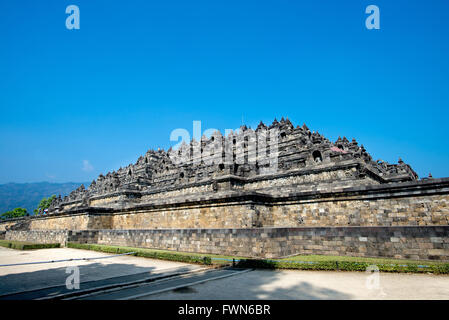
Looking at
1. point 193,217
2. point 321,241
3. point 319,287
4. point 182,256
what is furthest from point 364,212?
point 193,217

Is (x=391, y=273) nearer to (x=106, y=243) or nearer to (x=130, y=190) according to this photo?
(x=106, y=243)

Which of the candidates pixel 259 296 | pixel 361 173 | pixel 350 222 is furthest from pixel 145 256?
pixel 361 173

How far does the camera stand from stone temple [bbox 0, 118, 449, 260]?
1038 centimetres

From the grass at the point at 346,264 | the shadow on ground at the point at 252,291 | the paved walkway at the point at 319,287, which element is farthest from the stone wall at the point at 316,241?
the shadow on ground at the point at 252,291

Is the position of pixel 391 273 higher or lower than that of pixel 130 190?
lower

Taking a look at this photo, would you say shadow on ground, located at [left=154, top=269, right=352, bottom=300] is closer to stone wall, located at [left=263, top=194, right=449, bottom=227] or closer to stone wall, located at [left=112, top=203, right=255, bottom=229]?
stone wall, located at [left=112, top=203, right=255, bottom=229]

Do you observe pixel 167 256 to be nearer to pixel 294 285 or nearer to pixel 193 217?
pixel 193 217

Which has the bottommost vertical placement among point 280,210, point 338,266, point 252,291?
point 338,266

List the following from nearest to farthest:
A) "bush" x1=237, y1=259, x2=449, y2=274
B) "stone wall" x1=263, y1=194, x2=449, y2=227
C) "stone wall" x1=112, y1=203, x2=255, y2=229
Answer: "bush" x1=237, y1=259, x2=449, y2=274, "stone wall" x1=263, y1=194, x2=449, y2=227, "stone wall" x1=112, y1=203, x2=255, y2=229

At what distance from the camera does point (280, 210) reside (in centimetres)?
1541

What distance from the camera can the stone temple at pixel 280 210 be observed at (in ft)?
34.1

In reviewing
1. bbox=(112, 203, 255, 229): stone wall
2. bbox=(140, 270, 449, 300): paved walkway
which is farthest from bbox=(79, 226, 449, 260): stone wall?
bbox=(112, 203, 255, 229): stone wall
